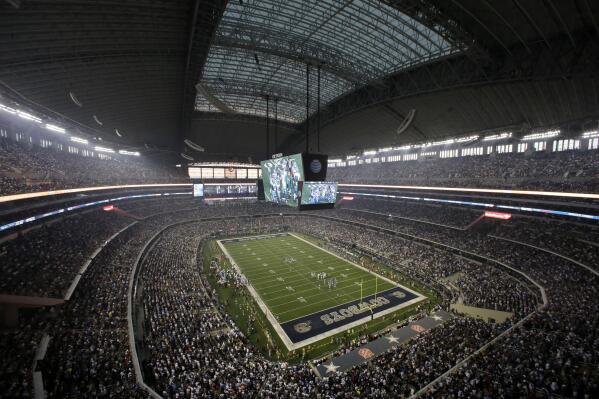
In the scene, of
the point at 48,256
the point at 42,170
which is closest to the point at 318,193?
the point at 48,256

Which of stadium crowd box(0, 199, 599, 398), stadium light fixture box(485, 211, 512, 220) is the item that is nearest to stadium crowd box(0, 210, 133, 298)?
stadium crowd box(0, 199, 599, 398)

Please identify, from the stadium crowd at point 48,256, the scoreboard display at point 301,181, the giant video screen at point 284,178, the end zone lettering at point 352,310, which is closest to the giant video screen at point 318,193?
the scoreboard display at point 301,181

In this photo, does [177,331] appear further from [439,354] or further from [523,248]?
[523,248]

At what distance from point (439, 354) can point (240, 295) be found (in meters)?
19.2

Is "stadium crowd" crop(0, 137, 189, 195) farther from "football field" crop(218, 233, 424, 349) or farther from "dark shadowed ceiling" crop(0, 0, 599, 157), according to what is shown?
"football field" crop(218, 233, 424, 349)

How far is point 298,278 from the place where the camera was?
109 feet

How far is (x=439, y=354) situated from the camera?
15172 mm

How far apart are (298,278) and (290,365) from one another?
618 inches

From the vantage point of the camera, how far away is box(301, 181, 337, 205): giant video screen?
24.4m

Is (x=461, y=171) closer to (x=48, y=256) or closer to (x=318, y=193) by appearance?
(x=318, y=193)

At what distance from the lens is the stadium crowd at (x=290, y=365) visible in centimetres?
1194

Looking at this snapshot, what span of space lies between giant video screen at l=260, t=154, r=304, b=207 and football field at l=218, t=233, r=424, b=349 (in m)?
9.89

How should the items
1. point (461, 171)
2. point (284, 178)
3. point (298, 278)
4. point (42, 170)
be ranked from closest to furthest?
point (284, 178)
point (298, 278)
point (42, 170)
point (461, 171)

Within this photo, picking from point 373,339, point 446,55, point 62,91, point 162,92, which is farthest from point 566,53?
point 62,91
